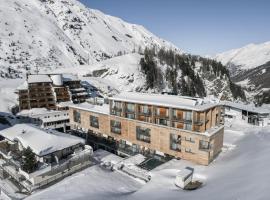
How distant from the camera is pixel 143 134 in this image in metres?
52.4

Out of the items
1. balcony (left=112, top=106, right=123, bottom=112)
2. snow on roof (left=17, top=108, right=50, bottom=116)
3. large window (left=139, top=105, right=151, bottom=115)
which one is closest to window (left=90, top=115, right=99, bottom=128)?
balcony (left=112, top=106, right=123, bottom=112)

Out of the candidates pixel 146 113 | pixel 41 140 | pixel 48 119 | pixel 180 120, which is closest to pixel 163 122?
pixel 180 120

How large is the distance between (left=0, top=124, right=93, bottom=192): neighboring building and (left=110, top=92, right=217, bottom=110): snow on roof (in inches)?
573

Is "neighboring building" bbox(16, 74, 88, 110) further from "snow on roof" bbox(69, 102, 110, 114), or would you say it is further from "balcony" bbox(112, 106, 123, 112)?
"balcony" bbox(112, 106, 123, 112)

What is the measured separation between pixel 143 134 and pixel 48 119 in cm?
3598

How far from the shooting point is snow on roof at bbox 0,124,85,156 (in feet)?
133

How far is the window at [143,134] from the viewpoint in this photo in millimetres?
51638

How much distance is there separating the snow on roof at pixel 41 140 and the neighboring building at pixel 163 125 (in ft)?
43.1

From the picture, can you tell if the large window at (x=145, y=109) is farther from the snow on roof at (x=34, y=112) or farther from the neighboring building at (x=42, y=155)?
the snow on roof at (x=34, y=112)

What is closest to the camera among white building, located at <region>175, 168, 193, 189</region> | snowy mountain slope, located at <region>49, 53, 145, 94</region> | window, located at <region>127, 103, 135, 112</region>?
white building, located at <region>175, 168, 193, 189</region>

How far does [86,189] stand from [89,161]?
364 inches

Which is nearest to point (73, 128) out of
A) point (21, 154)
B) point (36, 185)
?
point (21, 154)

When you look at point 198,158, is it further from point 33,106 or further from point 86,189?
point 33,106

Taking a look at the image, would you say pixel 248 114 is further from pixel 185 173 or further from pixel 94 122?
pixel 185 173
